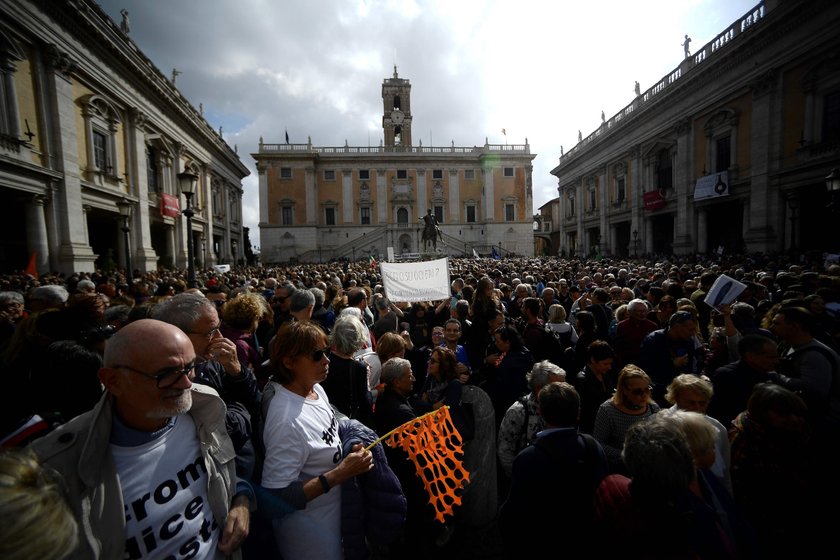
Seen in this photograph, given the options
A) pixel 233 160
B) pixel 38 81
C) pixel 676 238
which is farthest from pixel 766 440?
pixel 233 160

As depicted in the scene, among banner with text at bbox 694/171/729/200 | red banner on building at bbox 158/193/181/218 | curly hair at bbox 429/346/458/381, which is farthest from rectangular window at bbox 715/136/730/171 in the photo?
red banner on building at bbox 158/193/181/218

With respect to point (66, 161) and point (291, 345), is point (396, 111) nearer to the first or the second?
point (66, 161)

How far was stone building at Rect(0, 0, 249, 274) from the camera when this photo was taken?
12430mm

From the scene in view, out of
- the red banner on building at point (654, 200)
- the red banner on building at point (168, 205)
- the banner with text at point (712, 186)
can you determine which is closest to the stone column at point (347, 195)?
the red banner on building at point (168, 205)

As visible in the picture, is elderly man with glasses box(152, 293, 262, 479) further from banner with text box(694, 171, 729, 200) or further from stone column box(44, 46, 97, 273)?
banner with text box(694, 171, 729, 200)

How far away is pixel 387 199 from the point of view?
46.2 metres

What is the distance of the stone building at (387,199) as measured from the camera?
44219mm

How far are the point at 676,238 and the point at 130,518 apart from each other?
27655mm

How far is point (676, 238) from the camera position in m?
22.9

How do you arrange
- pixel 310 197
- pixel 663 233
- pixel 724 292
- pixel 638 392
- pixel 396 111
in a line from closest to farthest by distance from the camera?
pixel 638 392 → pixel 724 292 → pixel 663 233 → pixel 310 197 → pixel 396 111

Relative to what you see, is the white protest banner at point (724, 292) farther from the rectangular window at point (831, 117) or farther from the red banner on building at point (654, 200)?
the red banner on building at point (654, 200)

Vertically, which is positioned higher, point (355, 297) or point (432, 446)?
point (355, 297)

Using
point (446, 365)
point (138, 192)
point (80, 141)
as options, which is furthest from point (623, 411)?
point (138, 192)

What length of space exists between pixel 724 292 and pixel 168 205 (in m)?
24.9
